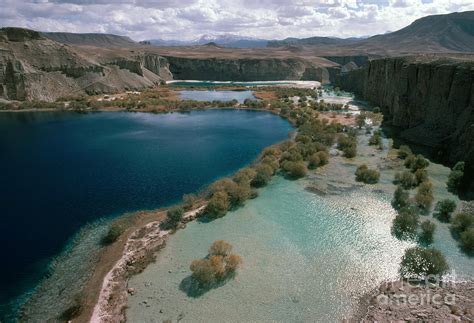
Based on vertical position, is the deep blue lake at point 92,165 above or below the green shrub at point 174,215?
below

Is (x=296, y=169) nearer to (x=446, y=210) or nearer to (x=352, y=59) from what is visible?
(x=446, y=210)

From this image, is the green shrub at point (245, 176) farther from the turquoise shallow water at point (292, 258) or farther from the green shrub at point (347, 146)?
the green shrub at point (347, 146)

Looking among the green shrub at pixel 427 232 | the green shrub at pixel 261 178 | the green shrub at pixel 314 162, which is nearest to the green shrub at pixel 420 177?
the green shrub at pixel 427 232

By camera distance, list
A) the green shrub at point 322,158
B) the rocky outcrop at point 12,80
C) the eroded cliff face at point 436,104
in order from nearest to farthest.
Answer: the eroded cliff face at point 436,104 < the green shrub at point 322,158 < the rocky outcrop at point 12,80

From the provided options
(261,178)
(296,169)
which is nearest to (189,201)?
(261,178)

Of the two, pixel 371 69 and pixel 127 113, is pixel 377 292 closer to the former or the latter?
pixel 127 113

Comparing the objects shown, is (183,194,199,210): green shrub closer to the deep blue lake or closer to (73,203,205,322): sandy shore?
(73,203,205,322): sandy shore
